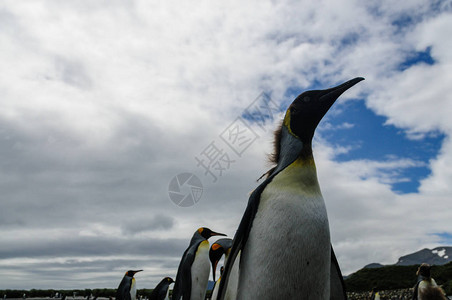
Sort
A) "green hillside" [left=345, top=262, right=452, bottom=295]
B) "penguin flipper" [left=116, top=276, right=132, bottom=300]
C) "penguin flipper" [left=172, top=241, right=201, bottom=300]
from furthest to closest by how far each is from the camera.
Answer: "green hillside" [left=345, top=262, right=452, bottom=295] → "penguin flipper" [left=116, top=276, right=132, bottom=300] → "penguin flipper" [left=172, top=241, right=201, bottom=300]

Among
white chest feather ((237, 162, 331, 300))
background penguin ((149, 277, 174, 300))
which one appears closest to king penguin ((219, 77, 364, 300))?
white chest feather ((237, 162, 331, 300))

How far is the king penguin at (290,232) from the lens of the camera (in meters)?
2.61

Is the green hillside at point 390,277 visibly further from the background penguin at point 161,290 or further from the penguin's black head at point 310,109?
the penguin's black head at point 310,109

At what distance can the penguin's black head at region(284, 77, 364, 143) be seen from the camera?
312 centimetres

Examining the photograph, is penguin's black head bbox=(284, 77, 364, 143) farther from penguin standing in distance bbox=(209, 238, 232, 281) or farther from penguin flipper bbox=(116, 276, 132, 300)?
penguin flipper bbox=(116, 276, 132, 300)

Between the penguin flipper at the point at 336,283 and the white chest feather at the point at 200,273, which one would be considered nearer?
the penguin flipper at the point at 336,283

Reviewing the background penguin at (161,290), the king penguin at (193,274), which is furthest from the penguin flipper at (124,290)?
the king penguin at (193,274)

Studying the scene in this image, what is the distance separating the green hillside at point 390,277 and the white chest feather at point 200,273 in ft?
84.2

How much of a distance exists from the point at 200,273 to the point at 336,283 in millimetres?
5533

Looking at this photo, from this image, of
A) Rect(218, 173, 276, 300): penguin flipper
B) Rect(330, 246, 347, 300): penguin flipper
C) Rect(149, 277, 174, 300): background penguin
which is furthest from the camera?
Rect(149, 277, 174, 300): background penguin

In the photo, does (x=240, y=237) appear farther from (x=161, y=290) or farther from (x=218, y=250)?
(x=161, y=290)

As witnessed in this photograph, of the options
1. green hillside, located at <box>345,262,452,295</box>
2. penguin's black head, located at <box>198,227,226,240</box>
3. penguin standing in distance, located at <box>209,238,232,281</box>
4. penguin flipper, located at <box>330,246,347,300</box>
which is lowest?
penguin flipper, located at <box>330,246,347,300</box>

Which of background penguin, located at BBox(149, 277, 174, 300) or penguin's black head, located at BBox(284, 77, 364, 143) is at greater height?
penguin's black head, located at BBox(284, 77, 364, 143)

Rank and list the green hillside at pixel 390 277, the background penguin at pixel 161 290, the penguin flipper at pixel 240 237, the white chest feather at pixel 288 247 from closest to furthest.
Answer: the white chest feather at pixel 288 247, the penguin flipper at pixel 240 237, the background penguin at pixel 161 290, the green hillside at pixel 390 277
